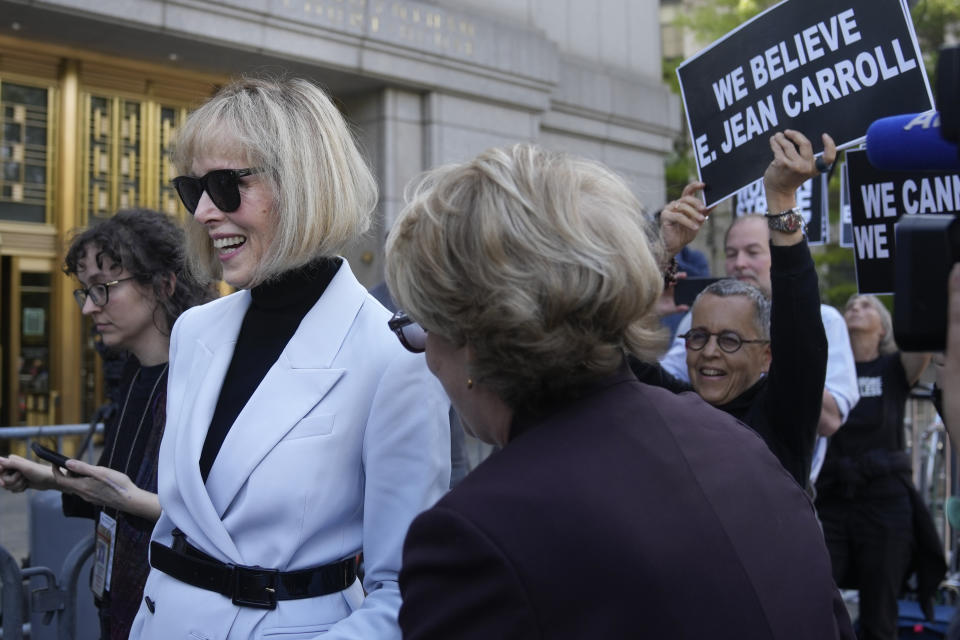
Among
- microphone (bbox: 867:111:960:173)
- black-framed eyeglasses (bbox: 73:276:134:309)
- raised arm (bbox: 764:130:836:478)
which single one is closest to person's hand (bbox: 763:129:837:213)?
raised arm (bbox: 764:130:836:478)

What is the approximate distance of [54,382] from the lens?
10867 mm

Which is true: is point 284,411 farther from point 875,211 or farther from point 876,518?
point 876,518

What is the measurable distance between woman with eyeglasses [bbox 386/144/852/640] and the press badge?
1781 mm

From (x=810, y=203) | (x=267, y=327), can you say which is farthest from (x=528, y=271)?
(x=810, y=203)

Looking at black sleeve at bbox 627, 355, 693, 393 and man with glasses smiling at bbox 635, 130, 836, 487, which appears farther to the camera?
black sleeve at bbox 627, 355, 693, 393

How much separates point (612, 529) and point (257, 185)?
1.39 meters

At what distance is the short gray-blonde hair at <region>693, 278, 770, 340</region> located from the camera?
10.9ft

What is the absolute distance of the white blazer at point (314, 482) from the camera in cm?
208

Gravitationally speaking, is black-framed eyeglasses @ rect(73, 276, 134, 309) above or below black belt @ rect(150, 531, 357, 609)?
above

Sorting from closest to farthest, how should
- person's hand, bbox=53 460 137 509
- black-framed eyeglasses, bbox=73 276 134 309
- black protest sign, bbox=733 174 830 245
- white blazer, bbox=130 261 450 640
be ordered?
1. white blazer, bbox=130 261 450 640
2. person's hand, bbox=53 460 137 509
3. black-framed eyeglasses, bbox=73 276 134 309
4. black protest sign, bbox=733 174 830 245

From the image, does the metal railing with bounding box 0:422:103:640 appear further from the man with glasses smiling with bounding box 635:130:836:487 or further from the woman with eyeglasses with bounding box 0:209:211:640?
the man with glasses smiling with bounding box 635:130:836:487

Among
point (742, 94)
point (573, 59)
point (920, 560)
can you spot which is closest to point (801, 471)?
point (742, 94)

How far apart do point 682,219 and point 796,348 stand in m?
0.73

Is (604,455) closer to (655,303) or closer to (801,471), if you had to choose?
(655,303)
